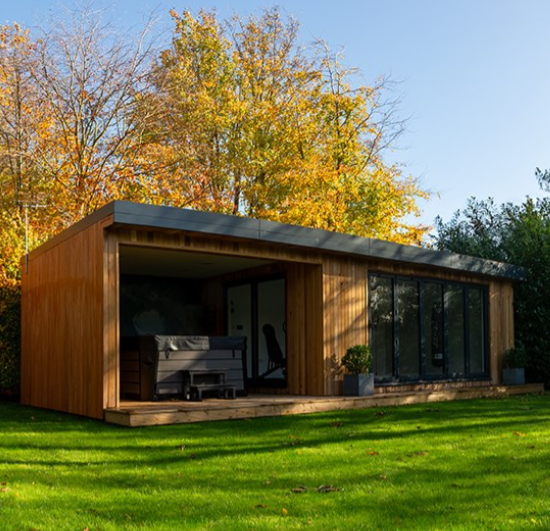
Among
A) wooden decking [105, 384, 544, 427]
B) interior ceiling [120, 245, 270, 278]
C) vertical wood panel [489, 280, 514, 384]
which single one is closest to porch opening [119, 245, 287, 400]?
interior ceiling [120, 245, 270, 278]

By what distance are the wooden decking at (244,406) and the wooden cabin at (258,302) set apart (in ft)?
1.93

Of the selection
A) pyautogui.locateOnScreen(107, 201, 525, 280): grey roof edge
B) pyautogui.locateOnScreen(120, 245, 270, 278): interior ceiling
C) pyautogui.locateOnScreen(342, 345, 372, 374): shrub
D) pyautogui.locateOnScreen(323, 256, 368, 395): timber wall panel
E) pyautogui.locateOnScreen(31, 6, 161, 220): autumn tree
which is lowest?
pyautogui.locateOnScreen(342, 345, 372, 374): shrub

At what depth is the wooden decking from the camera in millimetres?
8242

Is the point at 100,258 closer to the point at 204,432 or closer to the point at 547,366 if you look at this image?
the point at 204,432

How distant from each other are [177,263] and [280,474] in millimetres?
6978

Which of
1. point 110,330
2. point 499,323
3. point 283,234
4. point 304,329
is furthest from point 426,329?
point 110,330

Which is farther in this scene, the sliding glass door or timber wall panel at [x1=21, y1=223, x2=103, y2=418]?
the sliding glass door

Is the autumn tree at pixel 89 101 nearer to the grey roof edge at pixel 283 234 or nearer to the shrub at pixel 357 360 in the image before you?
the grey roof edge at pixel 283 234

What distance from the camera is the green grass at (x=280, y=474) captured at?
419 centimetres

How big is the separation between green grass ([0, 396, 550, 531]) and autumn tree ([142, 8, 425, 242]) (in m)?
11.1

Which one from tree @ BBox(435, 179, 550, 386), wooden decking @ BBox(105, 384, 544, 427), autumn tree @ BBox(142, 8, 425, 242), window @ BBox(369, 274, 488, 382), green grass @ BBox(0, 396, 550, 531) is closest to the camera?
green grass @ BBox(0, 396, 550, 531)

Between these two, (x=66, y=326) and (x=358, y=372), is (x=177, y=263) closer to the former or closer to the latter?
(x=66, y=326)

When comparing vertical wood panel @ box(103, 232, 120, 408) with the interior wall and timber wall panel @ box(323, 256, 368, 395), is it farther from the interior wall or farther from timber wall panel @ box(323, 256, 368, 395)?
the interior wall

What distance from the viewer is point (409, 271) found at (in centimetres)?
1245
